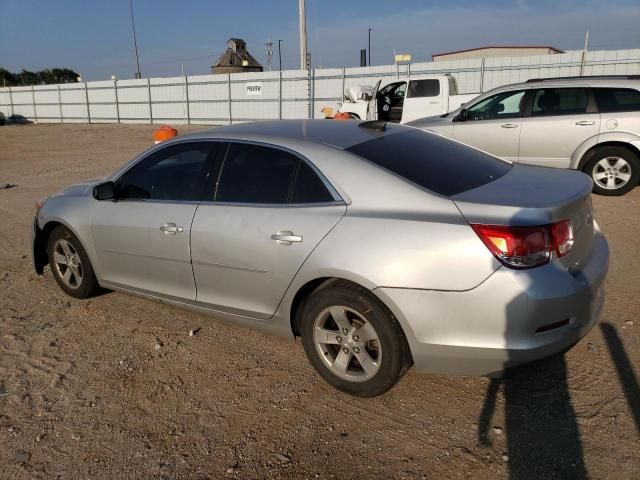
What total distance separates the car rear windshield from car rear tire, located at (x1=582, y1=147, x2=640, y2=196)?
5.18 meters

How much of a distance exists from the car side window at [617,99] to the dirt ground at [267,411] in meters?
4.76

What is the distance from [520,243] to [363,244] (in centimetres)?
77

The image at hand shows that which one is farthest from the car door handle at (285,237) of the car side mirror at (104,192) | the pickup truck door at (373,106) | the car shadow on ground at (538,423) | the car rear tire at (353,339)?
the pickup truck door at (373,106)

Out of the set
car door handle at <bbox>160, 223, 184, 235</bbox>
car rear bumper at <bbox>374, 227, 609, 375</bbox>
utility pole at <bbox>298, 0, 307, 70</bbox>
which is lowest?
car rear bumper at <bbox>374, 227, 609, 375</bbox>

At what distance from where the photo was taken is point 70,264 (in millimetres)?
4637

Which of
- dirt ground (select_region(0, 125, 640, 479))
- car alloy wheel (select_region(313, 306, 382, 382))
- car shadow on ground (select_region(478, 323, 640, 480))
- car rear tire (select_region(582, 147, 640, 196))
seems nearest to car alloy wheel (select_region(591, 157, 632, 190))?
car rear tire (select_region(582, 147, 640, 196))

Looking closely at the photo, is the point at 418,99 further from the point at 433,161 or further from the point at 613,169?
the point at 433,161

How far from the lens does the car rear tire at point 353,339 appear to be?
2.89 meters

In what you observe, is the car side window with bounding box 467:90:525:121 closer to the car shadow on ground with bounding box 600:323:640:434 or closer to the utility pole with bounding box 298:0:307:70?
the car shadow on ground with bounding box 600:323:640:434

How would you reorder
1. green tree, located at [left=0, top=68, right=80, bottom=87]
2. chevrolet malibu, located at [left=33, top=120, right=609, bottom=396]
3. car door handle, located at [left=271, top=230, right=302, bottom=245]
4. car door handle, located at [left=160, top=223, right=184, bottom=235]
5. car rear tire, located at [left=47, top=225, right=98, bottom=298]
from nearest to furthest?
chevrolet malibu, located at [left=33, top=120, right=609, bottom=396]
car door handle, located at [left=271, top=230, right=302, bottom=245]
car door handle, located at [left=160, top=223, right=184, bottom=235]
car rear tire, located at [left=47, top=225, right=98, bottom=298]
green tree, located at [left=0, top=68, right=80, bottom=87]

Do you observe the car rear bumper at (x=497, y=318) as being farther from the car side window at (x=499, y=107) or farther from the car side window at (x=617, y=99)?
the car side window at (x=499, y=107)

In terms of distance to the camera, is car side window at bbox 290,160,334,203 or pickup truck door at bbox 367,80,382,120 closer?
car side window at bbox 290,160,334,203

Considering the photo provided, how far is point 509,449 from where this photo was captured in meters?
2.65

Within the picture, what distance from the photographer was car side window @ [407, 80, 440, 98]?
47.1ft
